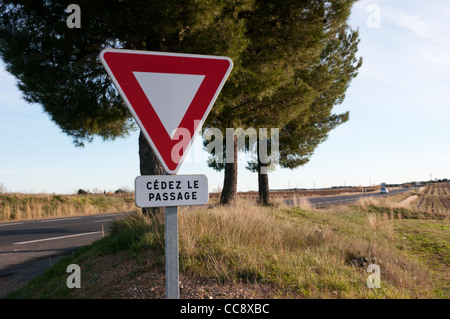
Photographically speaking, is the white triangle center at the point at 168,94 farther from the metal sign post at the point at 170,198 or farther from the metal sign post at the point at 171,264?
the metal sign post at the point at 171,264

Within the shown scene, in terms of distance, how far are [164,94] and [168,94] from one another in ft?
0.10

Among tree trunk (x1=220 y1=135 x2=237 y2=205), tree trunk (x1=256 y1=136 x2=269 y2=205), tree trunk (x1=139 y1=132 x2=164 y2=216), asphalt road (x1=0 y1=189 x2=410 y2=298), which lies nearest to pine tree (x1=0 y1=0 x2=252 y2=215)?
tree trunk (x1=139 y1=132 x2=164 y2=216)

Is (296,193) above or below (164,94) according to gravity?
below

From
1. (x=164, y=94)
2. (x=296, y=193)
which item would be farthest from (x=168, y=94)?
(x=296, y=193)

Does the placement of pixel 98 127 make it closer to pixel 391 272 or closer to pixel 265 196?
pixel 391 272

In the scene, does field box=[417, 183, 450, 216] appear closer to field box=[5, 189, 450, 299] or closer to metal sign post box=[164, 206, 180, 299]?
field box=[5, 189, 450, 299]

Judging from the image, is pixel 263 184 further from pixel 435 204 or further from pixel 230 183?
pixel 435 204

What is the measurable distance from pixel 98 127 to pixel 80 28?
2.65 meters

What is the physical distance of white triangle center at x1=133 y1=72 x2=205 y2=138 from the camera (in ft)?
7.74

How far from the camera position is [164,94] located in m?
2.38

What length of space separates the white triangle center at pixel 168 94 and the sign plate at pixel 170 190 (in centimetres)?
34

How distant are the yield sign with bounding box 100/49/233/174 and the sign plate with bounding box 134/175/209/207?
10 cm

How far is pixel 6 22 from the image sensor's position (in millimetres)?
7820

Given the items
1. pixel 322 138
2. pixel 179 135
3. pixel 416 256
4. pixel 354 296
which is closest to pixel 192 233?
pixel 354 296
